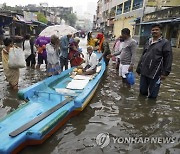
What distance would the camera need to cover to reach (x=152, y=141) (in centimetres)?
390

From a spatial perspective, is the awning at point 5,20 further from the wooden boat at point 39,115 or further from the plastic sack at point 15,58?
the wooden boat at point 39,115

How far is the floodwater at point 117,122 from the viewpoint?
3.62 m

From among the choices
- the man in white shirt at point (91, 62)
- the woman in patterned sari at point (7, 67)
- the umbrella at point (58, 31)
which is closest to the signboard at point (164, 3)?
the umbrella at point (58, 31)

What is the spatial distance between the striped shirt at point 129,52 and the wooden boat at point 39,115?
3.49 feet

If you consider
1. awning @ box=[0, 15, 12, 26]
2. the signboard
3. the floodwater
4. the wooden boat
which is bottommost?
the floodwater

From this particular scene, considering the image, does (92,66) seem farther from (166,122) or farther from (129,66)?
(166,122)

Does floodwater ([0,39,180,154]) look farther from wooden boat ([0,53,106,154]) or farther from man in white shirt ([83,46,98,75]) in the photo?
man in white shirt ([83,46,98,75])

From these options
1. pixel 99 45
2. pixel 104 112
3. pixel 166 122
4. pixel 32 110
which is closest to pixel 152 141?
pixel 166 122

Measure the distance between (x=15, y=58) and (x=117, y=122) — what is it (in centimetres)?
311

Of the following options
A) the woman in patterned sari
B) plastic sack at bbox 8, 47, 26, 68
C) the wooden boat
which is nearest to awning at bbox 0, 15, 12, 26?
the woman in patterned sari

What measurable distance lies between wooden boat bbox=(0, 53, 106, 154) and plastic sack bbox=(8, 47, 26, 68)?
84cm

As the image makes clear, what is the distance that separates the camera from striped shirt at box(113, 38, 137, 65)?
5.98m

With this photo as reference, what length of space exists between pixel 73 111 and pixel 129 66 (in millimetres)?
2412

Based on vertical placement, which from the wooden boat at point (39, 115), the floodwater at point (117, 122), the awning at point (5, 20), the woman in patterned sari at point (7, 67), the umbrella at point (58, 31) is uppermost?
the awning at point (5, 20)
